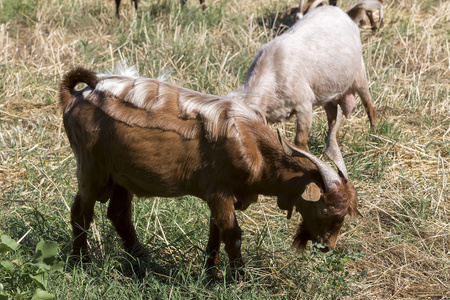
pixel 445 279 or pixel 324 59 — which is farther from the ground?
pixel 324 59

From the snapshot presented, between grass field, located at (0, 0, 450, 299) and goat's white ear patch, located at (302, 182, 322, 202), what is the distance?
1.53ft

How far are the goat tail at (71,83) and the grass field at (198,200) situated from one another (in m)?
0.92

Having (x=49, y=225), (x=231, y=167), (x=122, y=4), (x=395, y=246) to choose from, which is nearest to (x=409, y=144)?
(x=395, y=246)

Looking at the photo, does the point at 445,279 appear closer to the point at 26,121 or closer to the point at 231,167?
the point at 231,167

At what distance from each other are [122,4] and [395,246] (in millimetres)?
6964

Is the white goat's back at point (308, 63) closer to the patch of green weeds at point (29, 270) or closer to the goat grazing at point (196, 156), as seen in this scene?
the goat grazing at point (196, 156)

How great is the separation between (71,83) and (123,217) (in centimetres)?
98

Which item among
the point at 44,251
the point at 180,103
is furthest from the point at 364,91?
the point at 44,251

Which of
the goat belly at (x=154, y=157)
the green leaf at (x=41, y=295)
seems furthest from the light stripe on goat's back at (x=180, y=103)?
the green leaf at (x=41, y=295)

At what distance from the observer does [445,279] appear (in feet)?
15.2

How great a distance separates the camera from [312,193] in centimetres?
370

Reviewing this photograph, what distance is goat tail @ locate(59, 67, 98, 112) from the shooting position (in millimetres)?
4242

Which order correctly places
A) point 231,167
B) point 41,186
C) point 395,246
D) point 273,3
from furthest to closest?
point 273,3 < point 41,186 < point 395,246 < point 231,167

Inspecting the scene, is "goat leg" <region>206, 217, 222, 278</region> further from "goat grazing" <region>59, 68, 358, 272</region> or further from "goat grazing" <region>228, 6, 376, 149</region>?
"goat grazing" <region>228, 6, 376, 149</region>
